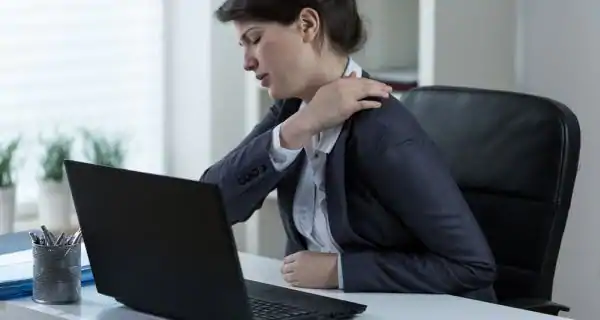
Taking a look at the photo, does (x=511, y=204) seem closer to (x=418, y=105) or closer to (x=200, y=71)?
(x=418, y=105)

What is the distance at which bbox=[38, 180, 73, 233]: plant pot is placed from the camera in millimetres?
2830

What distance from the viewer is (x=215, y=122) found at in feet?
10.4

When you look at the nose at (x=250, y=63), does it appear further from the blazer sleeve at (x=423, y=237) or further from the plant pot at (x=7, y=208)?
the plant pot at (x=7, y=208)

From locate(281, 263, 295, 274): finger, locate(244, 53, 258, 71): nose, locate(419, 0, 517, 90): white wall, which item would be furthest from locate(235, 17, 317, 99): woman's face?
locate(419, 0, 517, 90): white wall

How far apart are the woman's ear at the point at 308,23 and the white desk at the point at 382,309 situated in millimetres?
414

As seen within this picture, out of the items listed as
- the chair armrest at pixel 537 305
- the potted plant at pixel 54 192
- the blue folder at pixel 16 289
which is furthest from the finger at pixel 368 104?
the potted plant at pixel 54 192

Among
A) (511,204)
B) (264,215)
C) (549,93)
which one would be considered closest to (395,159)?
(511,204)

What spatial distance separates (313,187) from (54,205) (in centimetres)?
121

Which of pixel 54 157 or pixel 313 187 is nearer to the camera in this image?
pixel 313 187

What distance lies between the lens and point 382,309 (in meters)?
1.56

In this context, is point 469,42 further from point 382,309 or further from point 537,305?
point 382,309

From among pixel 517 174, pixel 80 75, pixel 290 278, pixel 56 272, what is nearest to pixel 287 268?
pixel 290 278

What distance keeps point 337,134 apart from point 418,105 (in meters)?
0.42

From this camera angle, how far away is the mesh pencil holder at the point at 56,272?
1.58 meters
